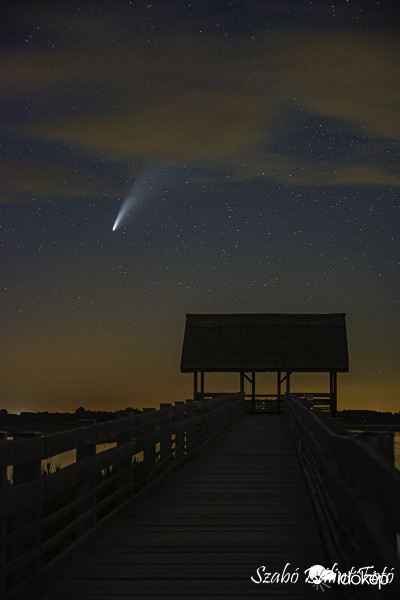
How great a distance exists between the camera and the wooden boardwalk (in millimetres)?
6992

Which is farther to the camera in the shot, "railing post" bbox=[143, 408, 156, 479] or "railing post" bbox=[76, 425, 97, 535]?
"railing post" bbox=[143, 408, 156, 479]

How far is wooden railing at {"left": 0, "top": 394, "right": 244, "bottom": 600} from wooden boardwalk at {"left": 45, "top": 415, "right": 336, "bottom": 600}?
0.84 ft

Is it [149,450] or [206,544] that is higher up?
[149,450]

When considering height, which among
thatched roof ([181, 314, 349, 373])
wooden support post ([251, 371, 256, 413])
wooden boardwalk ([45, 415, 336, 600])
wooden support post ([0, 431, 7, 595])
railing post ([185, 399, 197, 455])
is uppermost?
thatched roof ([181, 314, 349, 373])

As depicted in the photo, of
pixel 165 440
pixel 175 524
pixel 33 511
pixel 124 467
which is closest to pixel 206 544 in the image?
pixel 175 524

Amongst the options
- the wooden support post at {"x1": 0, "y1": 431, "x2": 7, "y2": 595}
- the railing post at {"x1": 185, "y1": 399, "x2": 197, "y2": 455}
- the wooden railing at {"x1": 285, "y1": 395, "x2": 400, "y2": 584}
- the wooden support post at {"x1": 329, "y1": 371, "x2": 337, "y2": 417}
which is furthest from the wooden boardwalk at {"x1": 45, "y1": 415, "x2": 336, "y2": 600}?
the wooden support post at {"x1": 329, "y1": 371, "x2": 337, "y2": 417}

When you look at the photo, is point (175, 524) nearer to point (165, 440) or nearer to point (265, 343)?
point (165, 440)

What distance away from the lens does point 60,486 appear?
7383 mm

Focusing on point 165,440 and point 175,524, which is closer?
point 175,524

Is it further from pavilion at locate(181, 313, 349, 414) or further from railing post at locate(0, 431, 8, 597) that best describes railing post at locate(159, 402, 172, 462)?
pavilion at locate(181, 313, 349, 414)

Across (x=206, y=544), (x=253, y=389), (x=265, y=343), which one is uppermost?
(x=265, y=343)

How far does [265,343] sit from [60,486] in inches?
1602

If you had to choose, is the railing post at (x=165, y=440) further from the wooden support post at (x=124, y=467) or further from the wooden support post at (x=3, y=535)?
the wooden support post at (x=3, y=535)

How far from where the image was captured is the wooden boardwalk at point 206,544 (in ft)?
22.9
